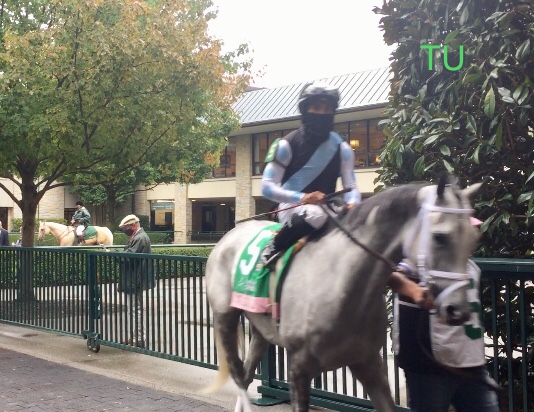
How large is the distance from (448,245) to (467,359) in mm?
702

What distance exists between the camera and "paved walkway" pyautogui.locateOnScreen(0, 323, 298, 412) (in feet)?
21.9

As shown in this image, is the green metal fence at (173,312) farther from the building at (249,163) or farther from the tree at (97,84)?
the building at (249,163)

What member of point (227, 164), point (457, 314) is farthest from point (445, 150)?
point (227, 164)

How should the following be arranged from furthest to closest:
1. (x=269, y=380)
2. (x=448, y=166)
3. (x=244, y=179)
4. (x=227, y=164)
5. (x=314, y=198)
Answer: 1. (x=227, y=164)
2. (x=244, y=179)
3. (x=269, y=380)
4. (x=448, y=166)
5. (x=314, y=198)

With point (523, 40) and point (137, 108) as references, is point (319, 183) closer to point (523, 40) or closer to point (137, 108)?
point (523, 40)

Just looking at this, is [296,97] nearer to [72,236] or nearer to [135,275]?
[72,236]

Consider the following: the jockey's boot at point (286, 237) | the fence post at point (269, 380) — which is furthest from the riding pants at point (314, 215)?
the fence post at point (269, 380)

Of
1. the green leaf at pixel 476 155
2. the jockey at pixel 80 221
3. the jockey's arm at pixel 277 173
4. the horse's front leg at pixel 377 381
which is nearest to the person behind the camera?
the horse's front leg at pixel 377 381

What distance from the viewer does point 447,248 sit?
3213mm

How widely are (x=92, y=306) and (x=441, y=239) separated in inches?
289

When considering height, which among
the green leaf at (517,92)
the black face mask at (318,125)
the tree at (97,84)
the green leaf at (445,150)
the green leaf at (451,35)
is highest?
the tree at (97,84)

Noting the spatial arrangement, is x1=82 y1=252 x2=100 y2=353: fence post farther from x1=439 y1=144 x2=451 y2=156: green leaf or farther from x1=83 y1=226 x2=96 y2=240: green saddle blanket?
x1=83 y1=226 x2=96 y2=240: green saddle blanket

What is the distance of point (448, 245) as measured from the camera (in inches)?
126

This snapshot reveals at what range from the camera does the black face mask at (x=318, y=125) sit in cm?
455
